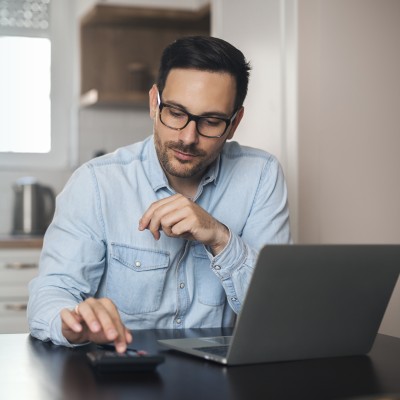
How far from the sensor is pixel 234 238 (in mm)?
1638

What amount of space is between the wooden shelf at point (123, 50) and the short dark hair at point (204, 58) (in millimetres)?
2178

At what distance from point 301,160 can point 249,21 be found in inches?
25.5

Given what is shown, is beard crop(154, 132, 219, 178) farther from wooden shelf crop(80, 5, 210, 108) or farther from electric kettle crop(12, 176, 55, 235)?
electric kettle crop(12, 176, 55, 235)

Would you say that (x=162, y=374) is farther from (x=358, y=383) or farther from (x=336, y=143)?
(x=336, y=143)

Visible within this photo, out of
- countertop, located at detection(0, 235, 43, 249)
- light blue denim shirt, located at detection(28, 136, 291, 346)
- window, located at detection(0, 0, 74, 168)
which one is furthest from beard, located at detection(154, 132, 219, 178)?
window, located at detection(0, 0, 74, 168)

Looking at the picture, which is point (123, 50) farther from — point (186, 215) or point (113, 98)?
point (186, 215)

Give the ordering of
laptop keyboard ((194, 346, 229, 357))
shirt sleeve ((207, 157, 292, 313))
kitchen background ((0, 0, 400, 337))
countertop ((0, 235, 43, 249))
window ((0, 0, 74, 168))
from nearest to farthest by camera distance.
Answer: laptop keyboard ((194, 346, 229, 357)) → shirt sleeve ((207, 157, 292, 313)) → kitchen background ((0, 0, 400, 337)) → countertop ((0, 235, 43, 249)) → window ((0, 0, 74, 168))

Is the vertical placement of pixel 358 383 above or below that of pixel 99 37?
below

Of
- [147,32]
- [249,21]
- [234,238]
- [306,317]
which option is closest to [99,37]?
[147,32]

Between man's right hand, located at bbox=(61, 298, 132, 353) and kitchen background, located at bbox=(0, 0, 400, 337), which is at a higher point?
kitchen background, located at bbox=(0, 0, 400, 337)

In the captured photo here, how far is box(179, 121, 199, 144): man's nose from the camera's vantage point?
5.57ft

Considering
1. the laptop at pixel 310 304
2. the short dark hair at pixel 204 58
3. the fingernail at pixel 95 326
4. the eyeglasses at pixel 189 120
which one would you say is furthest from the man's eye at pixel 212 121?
the fingernail at pixel 95 326

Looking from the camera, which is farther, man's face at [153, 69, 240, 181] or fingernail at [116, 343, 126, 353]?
man's face at [153, 69, 240, 181]

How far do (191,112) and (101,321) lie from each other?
66 cm
